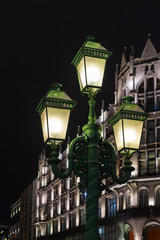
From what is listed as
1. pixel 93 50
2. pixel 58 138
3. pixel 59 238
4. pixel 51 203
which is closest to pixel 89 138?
pixel 58 138

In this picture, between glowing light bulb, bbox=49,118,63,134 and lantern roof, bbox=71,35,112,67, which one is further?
lantern roof, bbox=71,35,112,67

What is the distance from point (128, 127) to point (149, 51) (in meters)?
42.6

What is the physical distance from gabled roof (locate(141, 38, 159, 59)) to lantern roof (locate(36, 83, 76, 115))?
139 feet

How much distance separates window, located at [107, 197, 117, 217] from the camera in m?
50.8

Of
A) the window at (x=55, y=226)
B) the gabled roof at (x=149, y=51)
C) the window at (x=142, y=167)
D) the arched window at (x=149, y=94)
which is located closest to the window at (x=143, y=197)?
the window at (x=142, y=167)

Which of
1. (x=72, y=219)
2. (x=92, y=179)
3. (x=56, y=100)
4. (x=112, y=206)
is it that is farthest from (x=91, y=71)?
(x=72, y=219)

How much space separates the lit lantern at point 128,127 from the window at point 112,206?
141 feet

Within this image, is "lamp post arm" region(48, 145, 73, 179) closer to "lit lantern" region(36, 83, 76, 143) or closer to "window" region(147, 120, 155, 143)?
"lit lantern" region(36, 83, 76, 143)

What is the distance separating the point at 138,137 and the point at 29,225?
91.0 metres

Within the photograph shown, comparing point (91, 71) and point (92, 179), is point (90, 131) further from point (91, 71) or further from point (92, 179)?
point (91, 71)

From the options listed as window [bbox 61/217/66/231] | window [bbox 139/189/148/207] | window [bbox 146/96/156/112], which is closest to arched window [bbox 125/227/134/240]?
window [bbox 139/189/148/207]

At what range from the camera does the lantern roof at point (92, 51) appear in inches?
347

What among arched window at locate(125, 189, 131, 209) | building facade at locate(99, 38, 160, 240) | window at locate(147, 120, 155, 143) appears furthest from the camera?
arched window at locate(125, 189, 131, 209)

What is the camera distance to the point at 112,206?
51.6 m
